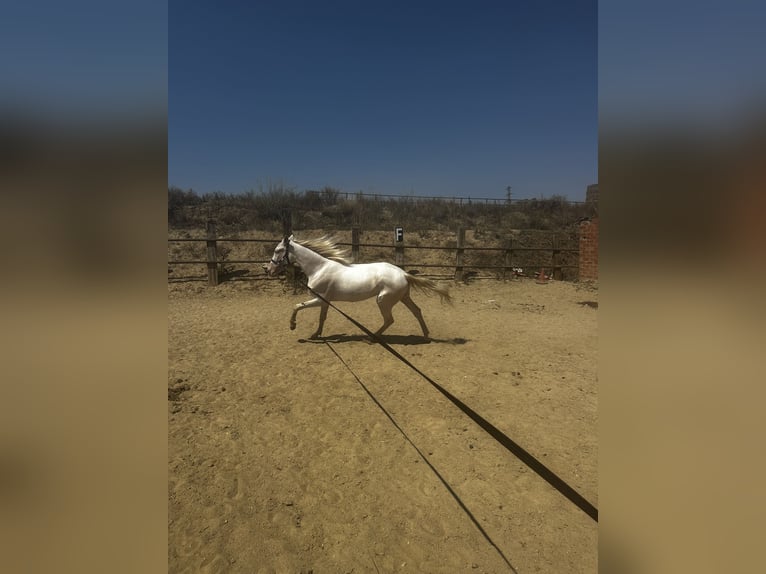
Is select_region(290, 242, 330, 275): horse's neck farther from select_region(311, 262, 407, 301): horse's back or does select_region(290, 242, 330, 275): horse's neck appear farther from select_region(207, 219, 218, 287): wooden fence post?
select_region(207, 219, 218, 287): wooden fence post

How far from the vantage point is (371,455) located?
305 cm

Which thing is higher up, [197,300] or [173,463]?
[197,300]

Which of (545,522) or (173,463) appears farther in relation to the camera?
(173,463)

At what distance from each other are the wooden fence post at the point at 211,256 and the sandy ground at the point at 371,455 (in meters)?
3.92

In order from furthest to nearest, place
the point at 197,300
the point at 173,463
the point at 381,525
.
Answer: the point at 197,300
the point at 173,463
the point at 381,525

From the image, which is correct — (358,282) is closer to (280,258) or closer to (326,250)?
(326,250)

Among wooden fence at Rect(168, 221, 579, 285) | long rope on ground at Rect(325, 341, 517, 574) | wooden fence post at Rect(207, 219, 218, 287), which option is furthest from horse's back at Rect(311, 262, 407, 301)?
wooden fence post at Rect(207, 219, 218, 287)

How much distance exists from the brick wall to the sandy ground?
20.4 feet

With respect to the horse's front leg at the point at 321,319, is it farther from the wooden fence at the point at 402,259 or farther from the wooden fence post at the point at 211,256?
the wooden fence post at the point at 211,256

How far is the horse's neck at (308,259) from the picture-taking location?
6.11 m
